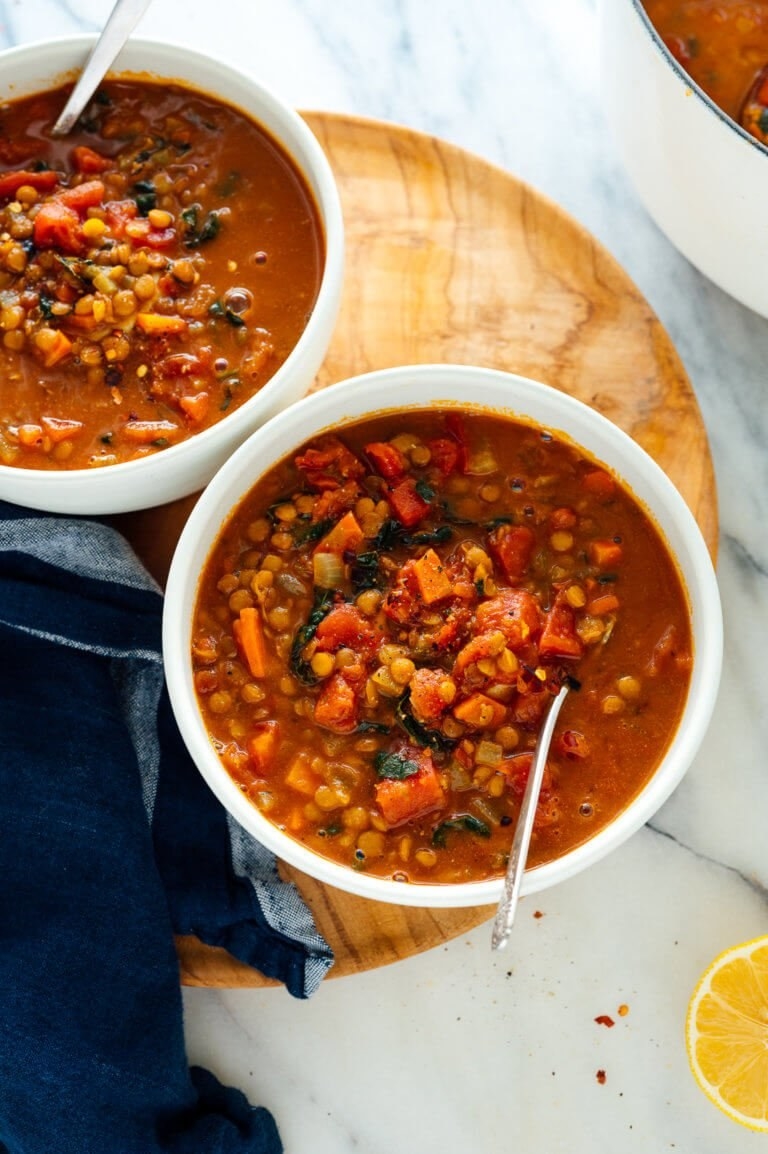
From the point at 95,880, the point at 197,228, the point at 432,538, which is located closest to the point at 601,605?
the point at 432,538

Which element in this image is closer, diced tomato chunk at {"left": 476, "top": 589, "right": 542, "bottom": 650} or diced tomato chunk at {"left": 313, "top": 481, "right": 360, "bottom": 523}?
diced tomato chunk at {"left": 476, "top": 589, "right": 542, "bottom": 650}

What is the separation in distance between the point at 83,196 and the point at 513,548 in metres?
1.47

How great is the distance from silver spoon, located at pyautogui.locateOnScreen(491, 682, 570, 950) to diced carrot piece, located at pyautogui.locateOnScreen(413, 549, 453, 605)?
42cm

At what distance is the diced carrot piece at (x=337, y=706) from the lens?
329 cm

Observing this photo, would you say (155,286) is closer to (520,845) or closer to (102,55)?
(102,55)

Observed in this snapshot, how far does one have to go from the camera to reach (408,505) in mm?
3451

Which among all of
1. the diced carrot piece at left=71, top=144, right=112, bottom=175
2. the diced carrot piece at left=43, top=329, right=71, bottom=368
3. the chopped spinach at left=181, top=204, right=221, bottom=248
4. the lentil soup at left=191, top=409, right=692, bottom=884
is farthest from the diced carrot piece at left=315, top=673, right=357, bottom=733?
the diced carrot piece at left=71, top=144, right=112, bottom=175

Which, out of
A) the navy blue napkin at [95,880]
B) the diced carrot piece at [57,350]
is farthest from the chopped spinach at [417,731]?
the diced carrot piece at [57,350]

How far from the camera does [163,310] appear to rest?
346 cm

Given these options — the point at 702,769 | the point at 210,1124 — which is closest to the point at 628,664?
the point at 702,769

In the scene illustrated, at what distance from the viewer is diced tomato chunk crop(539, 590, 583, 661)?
3.31m

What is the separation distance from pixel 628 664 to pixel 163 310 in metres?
1.52

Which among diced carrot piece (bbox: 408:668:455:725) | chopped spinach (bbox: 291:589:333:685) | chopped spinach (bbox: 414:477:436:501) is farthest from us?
chopped spinach (bbox: 414:477:436:501)

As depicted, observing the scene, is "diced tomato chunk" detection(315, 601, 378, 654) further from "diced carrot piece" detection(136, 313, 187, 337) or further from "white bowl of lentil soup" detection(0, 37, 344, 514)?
"diced carrot piece" detection(136, 313, 187, 337)
